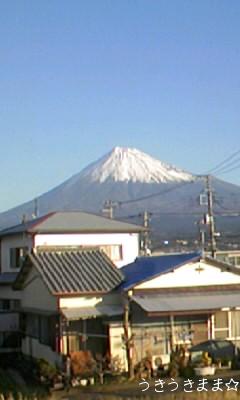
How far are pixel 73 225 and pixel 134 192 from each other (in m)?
113

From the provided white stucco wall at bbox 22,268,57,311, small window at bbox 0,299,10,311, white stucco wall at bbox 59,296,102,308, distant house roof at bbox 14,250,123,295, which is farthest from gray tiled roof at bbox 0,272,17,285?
white stucco wall at bbox 59,296,102,308

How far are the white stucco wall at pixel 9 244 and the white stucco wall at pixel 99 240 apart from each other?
58 centimetres

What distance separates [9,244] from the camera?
30.2 m

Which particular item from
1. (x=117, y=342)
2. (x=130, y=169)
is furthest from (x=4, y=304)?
(x=130, y=169)

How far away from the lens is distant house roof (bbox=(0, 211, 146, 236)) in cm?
2920

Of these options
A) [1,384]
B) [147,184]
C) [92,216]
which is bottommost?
[1,384]

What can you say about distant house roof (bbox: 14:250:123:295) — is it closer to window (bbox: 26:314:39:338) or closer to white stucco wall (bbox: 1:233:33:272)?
window (bbox: 26:314:39:338)

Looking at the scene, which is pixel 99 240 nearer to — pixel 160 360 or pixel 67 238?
pixel 67 238

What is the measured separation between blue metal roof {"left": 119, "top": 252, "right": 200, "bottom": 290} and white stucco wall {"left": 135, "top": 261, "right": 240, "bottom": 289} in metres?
0.16

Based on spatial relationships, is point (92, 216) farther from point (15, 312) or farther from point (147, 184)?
point (147, 184)

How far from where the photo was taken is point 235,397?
543 inches

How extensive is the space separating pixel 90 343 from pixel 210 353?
3079mm

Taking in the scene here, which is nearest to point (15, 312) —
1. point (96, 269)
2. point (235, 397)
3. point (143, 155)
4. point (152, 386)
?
point (96, 269)

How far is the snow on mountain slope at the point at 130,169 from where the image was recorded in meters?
150
